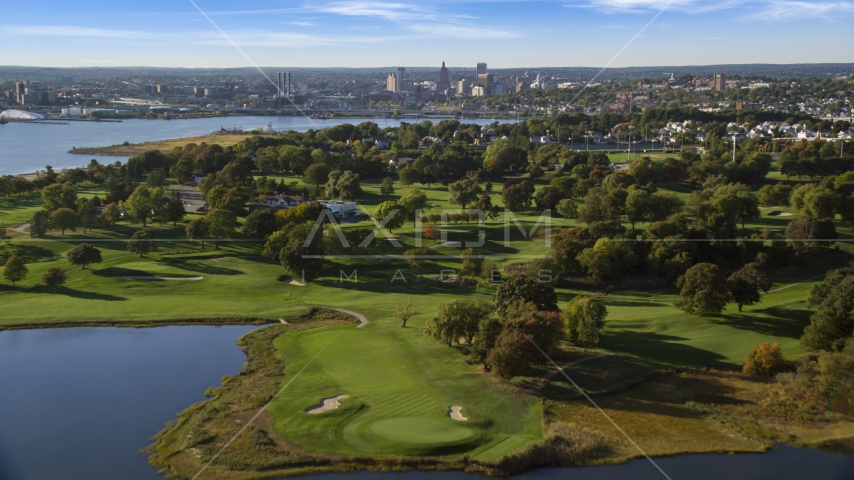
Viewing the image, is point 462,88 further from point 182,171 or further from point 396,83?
point 182,171

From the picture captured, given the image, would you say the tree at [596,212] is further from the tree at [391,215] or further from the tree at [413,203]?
the tree at [391,215]

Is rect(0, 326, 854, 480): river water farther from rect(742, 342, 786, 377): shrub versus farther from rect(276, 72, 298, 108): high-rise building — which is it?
rect(276, 72, 298, 108): high-rise building

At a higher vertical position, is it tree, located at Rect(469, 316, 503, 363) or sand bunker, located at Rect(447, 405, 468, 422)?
tree, located at Rect(469, 316, 503, 363)

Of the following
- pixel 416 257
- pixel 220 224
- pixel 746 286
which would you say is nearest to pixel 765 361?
pixel 746 286

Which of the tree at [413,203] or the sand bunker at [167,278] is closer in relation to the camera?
the sand bunker at [167,278]

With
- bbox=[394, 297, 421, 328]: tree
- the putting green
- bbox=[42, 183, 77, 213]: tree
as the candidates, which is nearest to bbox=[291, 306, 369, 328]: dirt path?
bbox=[394, 297, 421, 328]: tree

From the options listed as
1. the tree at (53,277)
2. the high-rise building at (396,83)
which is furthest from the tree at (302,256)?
the high-rise building at (396,83)
